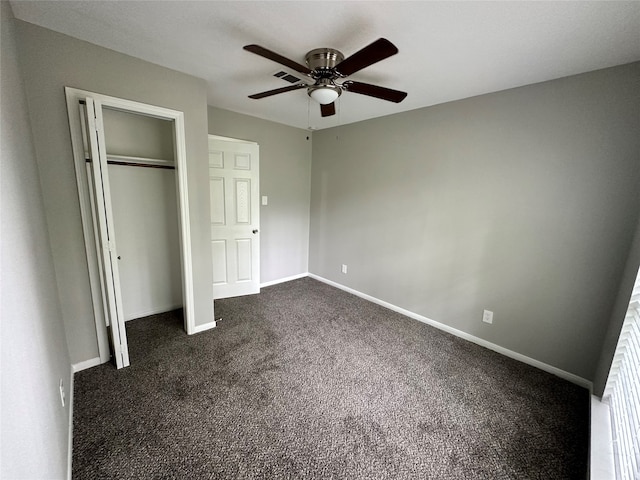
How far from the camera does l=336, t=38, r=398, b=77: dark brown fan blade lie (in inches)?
48.9

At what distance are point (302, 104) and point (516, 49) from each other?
190cm

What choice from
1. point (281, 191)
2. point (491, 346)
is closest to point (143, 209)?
point (281, 191)

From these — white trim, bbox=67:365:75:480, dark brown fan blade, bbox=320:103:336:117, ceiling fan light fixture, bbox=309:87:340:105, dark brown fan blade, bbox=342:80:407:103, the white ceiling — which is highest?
the white ceiling

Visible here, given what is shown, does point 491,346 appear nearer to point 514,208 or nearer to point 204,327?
point 514,208

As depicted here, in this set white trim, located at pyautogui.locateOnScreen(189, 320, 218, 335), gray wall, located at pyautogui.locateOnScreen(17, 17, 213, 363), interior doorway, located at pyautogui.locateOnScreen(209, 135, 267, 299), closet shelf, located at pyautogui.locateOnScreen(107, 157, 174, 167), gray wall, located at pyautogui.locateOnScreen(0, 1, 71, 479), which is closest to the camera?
gray wall, located at pyautogui.locateOnScreen(0, 1, 71, 479)

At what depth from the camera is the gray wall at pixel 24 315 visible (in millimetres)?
749

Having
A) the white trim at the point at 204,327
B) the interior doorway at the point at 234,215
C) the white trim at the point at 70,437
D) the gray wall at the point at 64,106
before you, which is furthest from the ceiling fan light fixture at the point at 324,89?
the white trim at the point at 70,437

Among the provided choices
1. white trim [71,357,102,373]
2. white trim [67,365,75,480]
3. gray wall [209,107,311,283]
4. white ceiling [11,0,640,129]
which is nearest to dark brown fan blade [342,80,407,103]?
white ceiling [11,0,640,129]

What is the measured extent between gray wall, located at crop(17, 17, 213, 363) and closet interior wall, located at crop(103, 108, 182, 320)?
Answer: 2.10ft

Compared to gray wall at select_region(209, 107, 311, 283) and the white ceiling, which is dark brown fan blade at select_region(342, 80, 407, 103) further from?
gray wall at select_region(209, 107, 311, 283)

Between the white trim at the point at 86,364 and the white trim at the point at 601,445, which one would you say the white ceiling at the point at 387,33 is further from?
the white trim at the point at 86,364

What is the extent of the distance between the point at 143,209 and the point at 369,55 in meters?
2.64

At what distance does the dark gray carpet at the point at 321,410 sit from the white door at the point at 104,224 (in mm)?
305

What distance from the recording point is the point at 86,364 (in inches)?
80.8
